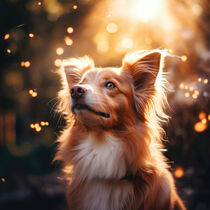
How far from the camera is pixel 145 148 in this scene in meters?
3.18

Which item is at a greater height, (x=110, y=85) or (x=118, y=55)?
(x=110, y=85)

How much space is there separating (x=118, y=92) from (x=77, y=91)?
2.05 ft

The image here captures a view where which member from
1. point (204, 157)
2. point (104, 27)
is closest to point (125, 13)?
point (104, 27)

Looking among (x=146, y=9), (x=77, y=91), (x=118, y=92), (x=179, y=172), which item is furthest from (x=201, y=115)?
(x=77, y=91)

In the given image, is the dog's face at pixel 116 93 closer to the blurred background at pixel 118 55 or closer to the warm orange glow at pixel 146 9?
the blurred background at pixel 118 55

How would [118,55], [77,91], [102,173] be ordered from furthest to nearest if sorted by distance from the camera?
[118,55] < [102,173] < [77,91]

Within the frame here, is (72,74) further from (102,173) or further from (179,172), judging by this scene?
(179,172)

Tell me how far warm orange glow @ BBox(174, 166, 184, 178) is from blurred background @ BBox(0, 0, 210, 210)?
0.04 meters

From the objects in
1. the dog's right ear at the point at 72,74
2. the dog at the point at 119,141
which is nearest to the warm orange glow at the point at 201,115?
the dog at the point at 119,141

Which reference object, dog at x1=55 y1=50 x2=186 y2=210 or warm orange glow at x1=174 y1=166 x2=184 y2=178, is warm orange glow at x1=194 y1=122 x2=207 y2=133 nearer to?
warm orange glow at x1=174 y1=166 x2=184 y2=178

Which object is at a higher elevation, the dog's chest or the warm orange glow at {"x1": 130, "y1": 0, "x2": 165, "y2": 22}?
the warm orange glow at {"x1": 130, "y1": 0, "x2": 165, "y2": 22}

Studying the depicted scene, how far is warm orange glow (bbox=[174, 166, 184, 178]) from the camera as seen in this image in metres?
6.06

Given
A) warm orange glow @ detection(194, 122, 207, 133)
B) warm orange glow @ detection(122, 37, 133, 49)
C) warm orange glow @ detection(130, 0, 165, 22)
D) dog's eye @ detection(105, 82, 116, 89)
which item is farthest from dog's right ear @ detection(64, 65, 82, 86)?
warm orange glow @ detection(194, 122, 207, 133)

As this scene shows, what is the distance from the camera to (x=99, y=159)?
3223mm
